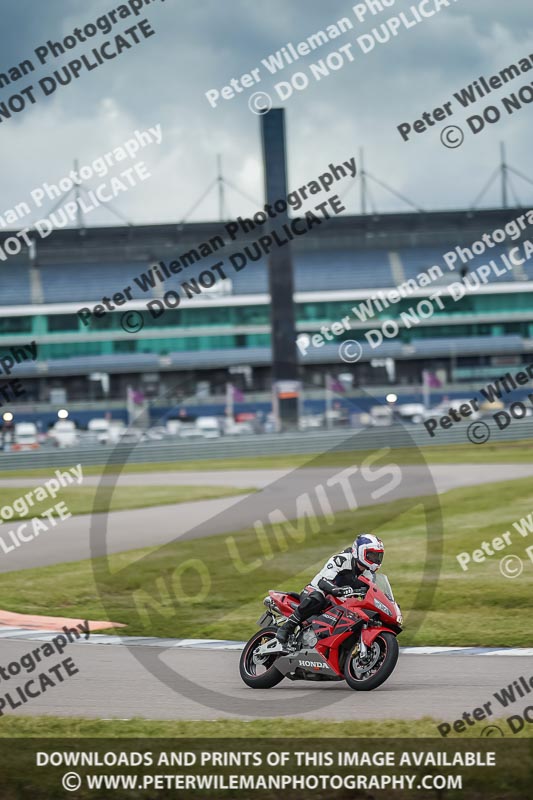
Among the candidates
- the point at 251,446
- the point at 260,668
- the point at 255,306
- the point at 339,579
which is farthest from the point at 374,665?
the point at 255,306

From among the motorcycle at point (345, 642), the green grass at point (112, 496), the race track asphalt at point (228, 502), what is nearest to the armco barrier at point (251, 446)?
the race track asphalt at point (228, 502)

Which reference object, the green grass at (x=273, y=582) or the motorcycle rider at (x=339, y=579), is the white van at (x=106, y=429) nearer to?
the green grass at (x=273, y=582)

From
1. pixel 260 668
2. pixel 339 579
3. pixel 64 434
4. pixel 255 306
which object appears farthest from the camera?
pixel 255 306

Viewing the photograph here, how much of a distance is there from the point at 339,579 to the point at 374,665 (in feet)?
2.28

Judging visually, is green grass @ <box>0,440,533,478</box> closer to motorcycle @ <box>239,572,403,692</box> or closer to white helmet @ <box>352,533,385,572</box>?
motorcycle @ <box>239,572,403,692</box>

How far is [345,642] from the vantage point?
8117mm

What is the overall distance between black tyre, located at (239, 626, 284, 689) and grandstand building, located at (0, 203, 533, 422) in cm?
6251

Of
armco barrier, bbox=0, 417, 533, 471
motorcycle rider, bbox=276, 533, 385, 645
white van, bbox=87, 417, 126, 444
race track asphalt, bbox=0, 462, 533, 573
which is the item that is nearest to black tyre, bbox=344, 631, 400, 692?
motorcycle rider, bbox=276, 533, 385, 645

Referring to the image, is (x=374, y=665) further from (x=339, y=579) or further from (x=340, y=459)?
(x=340, y=459)

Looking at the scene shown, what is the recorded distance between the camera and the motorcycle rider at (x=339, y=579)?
808cm

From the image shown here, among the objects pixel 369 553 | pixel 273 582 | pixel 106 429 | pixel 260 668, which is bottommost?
pixel 106 429

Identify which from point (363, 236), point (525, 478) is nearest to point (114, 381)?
point (363, 236)

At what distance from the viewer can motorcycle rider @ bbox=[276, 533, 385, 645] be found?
26.5ft

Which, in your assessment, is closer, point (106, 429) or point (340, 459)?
point (340, 459)
